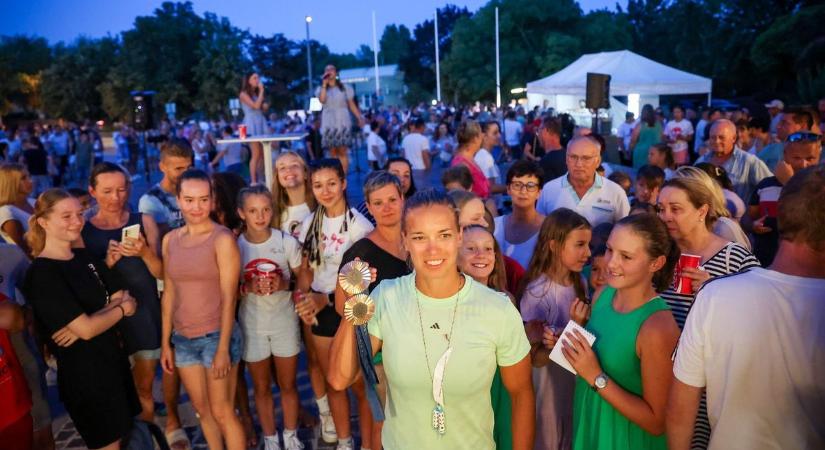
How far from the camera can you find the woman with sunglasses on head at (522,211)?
425 centimetres

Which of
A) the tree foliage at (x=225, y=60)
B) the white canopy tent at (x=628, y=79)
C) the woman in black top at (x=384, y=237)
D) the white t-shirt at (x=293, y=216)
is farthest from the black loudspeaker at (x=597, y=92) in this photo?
the tree foliage at (x=225, y=60)

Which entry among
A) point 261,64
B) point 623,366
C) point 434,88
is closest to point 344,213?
point 623,366

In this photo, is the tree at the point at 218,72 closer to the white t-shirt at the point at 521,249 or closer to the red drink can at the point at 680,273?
the white t-shirt at the point at 521,249

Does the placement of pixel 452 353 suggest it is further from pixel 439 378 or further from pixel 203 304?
pixel 203 304

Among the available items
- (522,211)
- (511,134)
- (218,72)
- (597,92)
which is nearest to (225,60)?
(218,72)

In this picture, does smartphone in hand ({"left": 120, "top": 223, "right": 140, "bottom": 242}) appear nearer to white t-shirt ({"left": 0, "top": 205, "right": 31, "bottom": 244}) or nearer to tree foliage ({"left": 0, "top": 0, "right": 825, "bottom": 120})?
white t-shirt ({"left": 0, "top": 205, "right": 31, "bottom": 244})

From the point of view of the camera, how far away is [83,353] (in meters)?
3.28

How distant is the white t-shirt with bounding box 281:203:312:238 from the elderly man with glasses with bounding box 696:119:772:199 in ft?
12.5

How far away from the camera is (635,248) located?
2.60 metres

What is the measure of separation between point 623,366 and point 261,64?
53.7 meters

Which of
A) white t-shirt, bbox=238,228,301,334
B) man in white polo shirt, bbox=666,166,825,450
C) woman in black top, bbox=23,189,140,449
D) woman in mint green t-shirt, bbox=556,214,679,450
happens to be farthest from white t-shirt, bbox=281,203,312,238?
man in white polo shirt, bbox=666,166,825,450

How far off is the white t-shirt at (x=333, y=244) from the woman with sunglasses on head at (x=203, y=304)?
57cm

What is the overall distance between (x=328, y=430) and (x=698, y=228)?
2747 millimetres

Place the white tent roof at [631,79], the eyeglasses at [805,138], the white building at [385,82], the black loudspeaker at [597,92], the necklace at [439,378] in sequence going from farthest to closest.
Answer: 1. the white building at [385,82]
2. the white tent roof at [631,79]
3. the black loudspeaker at [597,92]
4. the eyeglasses at [805,138]
5. the necklace at [439,378]
